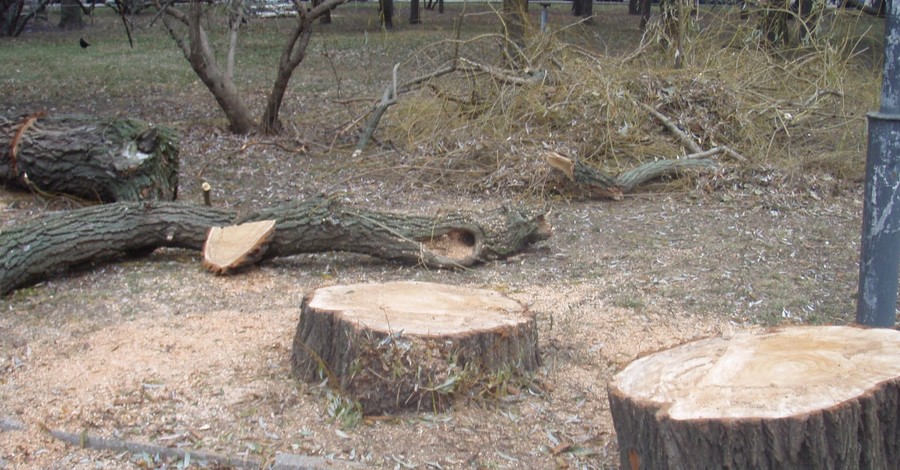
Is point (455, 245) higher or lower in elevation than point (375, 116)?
lower

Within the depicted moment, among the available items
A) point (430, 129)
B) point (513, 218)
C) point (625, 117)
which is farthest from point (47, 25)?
point (513, 218)

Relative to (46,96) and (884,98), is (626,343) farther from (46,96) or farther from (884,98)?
(46,96)

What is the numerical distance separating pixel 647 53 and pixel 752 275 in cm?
484

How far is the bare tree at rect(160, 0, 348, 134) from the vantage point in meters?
8.91

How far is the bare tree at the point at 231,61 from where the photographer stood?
8.91 metres

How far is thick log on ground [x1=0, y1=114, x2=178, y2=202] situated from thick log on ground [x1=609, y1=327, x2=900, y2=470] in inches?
184

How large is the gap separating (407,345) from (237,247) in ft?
7.13

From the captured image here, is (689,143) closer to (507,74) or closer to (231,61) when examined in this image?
(507,74)

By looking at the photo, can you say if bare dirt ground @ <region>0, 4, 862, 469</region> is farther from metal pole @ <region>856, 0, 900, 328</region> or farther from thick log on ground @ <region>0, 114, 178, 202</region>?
metal pole @ <region>856, 0, 900, 328</region>

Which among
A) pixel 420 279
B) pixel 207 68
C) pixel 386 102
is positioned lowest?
pixel 420 279

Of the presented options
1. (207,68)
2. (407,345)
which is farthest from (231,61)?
(407,345)

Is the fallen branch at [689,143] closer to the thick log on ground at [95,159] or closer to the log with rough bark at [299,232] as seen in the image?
the log with rough bark at [299,232]

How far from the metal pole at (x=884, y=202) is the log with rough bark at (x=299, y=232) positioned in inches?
94.1

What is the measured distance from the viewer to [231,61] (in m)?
9.63
